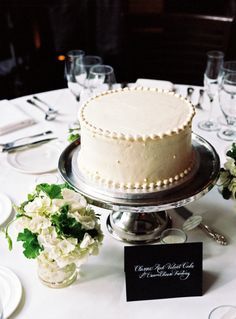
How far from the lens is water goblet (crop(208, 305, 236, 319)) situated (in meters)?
0.96

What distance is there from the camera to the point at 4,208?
1334 mm

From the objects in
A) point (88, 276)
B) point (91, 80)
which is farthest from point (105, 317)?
point (91, 80)

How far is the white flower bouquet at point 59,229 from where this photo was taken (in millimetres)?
1002

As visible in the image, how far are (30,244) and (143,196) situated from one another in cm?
30

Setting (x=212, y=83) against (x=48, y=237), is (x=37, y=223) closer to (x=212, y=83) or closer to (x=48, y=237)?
(x=48, y=237)

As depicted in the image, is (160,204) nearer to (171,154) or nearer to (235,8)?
(171,154)

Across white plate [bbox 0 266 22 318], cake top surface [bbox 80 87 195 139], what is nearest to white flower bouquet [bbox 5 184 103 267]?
white plate [bbox 0 266 22 318]

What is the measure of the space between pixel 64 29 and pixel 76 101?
1.31m

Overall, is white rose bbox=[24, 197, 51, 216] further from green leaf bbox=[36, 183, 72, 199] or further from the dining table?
the dining table

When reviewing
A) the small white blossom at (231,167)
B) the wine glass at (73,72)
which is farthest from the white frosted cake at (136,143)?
the wine glass at (73,72)

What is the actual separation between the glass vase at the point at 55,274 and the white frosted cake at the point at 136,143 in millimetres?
240

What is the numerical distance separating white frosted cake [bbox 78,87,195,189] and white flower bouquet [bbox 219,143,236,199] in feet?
0.37

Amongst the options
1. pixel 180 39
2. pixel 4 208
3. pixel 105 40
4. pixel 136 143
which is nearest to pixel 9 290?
pixel 4 208

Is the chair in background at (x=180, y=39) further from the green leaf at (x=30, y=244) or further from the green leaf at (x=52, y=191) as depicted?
the green leaf at (x=30, y=244)
